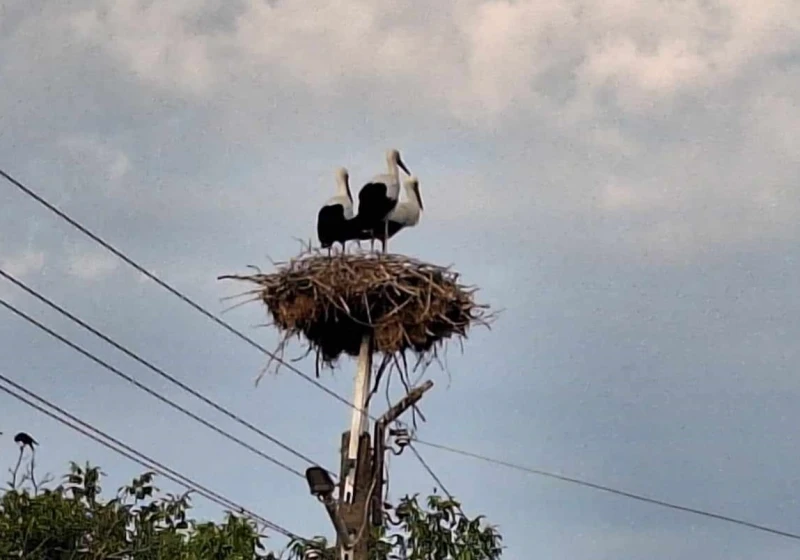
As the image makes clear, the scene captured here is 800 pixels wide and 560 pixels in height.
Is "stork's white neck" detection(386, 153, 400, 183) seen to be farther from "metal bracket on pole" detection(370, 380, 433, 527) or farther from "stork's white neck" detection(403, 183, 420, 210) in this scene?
"metal bracket on pole" detection(370, 380, 433, 527)

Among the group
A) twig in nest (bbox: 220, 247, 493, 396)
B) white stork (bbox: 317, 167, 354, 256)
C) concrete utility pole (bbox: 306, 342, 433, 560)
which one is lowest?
concrete utility pole (bbox: 306, 342, 433, 560)

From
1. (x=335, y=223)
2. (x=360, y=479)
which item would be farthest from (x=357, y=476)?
(x=335, y=223)

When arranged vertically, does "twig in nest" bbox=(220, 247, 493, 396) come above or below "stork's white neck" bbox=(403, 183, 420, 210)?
below

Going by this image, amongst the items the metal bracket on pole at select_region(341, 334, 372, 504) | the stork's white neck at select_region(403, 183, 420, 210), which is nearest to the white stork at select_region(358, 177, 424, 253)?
the stork's white neck at select_region(403, 183, 420, 210)

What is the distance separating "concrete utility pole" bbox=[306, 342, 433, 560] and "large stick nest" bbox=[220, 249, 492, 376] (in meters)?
0.37

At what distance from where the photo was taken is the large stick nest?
11.0 meters

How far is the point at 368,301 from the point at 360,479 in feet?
4.38

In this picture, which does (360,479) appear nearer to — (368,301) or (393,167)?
(368,301)

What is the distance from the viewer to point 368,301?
11.1 metres

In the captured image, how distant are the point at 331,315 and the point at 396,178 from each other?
2.61 m

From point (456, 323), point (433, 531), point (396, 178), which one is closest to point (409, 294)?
point (456, 323)

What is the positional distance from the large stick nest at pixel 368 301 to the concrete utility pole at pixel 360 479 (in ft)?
1.21

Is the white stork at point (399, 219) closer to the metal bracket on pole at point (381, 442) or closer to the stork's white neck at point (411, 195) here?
the stork's white neck at point (411, 195)

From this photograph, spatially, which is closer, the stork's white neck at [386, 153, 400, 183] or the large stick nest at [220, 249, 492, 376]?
the large stick nest at [220, 249, 492, 376]
